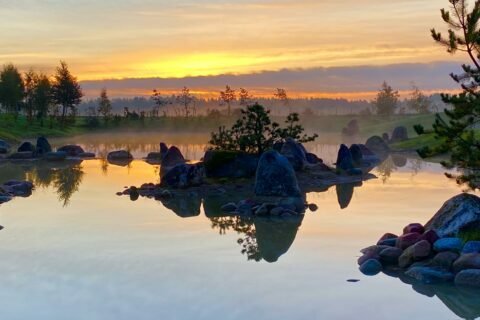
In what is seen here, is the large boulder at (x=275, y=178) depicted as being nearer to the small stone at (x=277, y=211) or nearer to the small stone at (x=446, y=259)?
the small stone at (x=277, y=211)

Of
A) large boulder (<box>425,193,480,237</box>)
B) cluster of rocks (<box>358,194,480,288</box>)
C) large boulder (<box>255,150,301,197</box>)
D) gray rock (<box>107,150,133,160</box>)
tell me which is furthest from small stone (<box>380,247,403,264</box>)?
gray rock (<box>107,150,133,160</box>)

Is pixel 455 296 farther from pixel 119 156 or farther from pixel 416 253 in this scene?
pixel 119 156

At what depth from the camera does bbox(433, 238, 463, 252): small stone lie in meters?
19.1

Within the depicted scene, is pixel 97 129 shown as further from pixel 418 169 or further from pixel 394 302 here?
pixel 394 302

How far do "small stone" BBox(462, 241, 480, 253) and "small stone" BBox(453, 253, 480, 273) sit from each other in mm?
433

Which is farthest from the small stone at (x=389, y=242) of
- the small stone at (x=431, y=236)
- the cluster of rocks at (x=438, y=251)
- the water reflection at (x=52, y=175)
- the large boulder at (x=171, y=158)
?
the large boulder at (x=171, y=158)

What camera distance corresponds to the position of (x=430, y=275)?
1819 cm

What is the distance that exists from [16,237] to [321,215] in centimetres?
1394

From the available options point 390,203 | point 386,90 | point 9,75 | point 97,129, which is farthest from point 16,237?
point 386,90

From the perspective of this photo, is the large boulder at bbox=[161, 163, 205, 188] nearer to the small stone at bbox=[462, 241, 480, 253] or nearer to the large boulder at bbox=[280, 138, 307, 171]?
the large boulder at bbox=[280, 138, 307, 171]

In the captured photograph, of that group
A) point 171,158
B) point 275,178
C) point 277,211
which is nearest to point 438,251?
point 277,211

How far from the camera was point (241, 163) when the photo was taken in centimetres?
4162

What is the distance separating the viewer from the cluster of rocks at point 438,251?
59.4 feet

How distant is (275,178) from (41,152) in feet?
131
